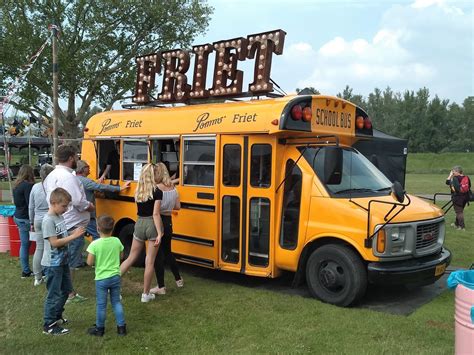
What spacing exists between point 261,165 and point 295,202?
0.67 meters

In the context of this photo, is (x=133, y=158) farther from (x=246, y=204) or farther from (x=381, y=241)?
(x=381, y=241)

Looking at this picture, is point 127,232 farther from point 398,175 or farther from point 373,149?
point 398,175

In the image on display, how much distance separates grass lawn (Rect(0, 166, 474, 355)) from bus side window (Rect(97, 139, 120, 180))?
2.19 metres

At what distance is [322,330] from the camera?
4977 millimetres

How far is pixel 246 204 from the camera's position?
641cm

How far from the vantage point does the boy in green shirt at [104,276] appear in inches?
191

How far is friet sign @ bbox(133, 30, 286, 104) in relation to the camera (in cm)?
782

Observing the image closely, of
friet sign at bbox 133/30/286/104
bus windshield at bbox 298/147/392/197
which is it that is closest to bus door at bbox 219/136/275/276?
bus windshield at bbox 298/147/392/197

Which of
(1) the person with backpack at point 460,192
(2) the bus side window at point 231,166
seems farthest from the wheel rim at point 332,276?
(1) the person with backpack at point 460,192

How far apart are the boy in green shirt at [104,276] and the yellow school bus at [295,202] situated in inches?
79.3

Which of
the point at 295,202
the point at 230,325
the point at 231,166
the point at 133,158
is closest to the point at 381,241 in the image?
the point at 295,202

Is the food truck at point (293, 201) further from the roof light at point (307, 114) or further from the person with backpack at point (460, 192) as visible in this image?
the person with backpack at point (460, 192)

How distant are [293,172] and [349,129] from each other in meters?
1.30

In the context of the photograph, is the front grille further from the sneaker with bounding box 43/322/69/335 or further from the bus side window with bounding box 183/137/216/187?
the sneaker with bounding box 43/322/69/335
